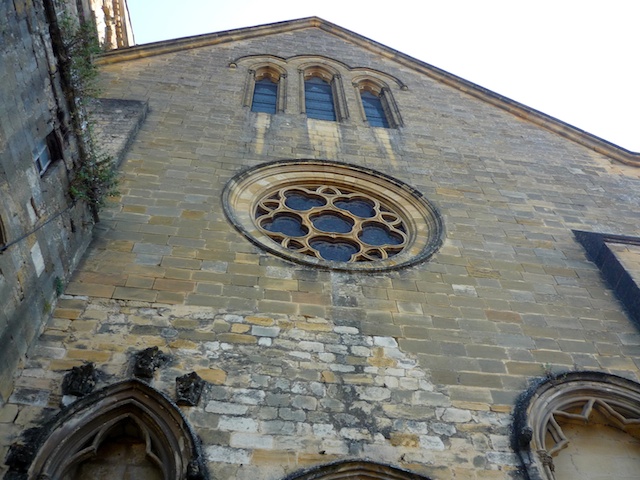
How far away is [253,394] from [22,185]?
2.48m

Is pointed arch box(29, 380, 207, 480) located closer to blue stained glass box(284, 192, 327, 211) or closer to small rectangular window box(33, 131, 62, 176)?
small rectangular window box(33, 131, 62, 176)

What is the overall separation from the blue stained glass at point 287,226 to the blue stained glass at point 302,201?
0.97 ft

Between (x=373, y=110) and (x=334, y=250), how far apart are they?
178 inches

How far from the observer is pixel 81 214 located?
6055 millimetres

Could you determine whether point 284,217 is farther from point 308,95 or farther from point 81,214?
point 308,95

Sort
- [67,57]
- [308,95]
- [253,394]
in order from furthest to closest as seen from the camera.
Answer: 1. [308,95]
2. [67,57]
3. [253,394]

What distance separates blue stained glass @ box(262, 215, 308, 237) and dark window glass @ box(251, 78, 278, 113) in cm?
300

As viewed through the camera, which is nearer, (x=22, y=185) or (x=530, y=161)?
(x=22, y=185)

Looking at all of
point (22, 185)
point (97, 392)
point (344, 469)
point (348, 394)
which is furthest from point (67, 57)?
point (344, 469)

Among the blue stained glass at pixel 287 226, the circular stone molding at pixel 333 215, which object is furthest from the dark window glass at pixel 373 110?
the blue stained glass at pixel 287 226

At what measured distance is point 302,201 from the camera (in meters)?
8.18

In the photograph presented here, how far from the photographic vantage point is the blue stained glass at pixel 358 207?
8172mm

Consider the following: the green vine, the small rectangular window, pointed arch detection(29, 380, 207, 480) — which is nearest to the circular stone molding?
the green vine

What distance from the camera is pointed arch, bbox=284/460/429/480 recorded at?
4.46 metres
